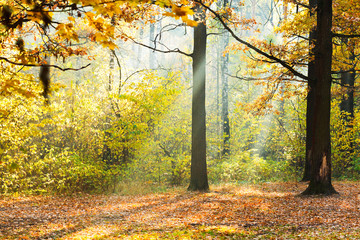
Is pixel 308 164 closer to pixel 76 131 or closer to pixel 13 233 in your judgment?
pixel 76 131

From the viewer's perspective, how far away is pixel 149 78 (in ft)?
36.1

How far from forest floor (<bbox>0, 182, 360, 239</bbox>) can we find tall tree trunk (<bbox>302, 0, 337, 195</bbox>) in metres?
0.48

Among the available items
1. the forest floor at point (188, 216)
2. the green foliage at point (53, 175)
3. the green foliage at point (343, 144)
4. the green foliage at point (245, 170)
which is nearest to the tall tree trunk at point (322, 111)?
the forest floor at point (188, 216)

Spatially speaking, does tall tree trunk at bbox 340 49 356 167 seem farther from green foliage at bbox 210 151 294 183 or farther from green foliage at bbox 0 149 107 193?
green foliage at bbox 0 149 107 193

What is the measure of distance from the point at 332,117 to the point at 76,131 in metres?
9.80

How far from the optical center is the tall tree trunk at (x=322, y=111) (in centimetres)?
763

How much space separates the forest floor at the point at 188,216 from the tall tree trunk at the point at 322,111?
483 millimetres

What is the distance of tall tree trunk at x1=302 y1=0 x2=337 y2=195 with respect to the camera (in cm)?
763

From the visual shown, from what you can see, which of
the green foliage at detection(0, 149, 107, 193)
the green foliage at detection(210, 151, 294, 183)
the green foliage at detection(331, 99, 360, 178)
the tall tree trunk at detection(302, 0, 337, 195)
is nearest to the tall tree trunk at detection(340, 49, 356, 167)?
the green foliage at detection(331, 99, 360, 178)

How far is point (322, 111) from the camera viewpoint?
7629 mm

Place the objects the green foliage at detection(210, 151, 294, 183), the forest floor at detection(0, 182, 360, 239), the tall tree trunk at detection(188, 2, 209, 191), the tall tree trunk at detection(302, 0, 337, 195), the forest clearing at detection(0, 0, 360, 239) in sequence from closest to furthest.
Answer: the forest floor at detection(0, 182, 360, 239) → the forest clearing at detection(0, 0, 360, 239) → the tall tree trunk at detection(302, 0, 337, 195) → the tall tree trunk at detection(188, 2, 209, 191) → the green foliage at detection(210, 151, 294, 183)

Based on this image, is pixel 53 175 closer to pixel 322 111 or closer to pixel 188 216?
pixel 188 216

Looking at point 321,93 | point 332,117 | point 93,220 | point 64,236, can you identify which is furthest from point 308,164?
point 64,236

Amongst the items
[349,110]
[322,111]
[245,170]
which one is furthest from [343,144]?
[322,111]
